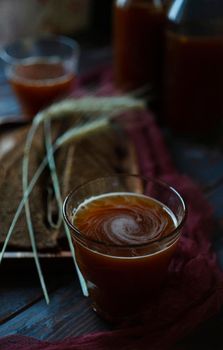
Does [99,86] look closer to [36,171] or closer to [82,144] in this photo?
[82,144]

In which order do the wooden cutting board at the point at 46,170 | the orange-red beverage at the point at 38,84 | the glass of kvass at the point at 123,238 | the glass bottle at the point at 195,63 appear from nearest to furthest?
the glass of kvass at the point at 123,238, the wooden cutting board at the point at 46,170, the glass bottle at the point at 195,63, the orange-red beverage at the point at 38,84

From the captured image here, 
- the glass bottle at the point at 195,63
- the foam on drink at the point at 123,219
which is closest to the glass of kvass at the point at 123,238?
the foam on drink at the point at 123,219

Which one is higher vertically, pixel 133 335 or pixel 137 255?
pixel 137 255

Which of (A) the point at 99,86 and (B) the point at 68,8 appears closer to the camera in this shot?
(A) the point at 99,86

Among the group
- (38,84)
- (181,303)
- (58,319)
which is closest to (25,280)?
(58,319)

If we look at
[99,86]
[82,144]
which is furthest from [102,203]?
[99,86]

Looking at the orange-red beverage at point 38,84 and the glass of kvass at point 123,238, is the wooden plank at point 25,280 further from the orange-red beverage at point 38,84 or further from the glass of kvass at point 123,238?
the orange-red beverage at point 38,84
